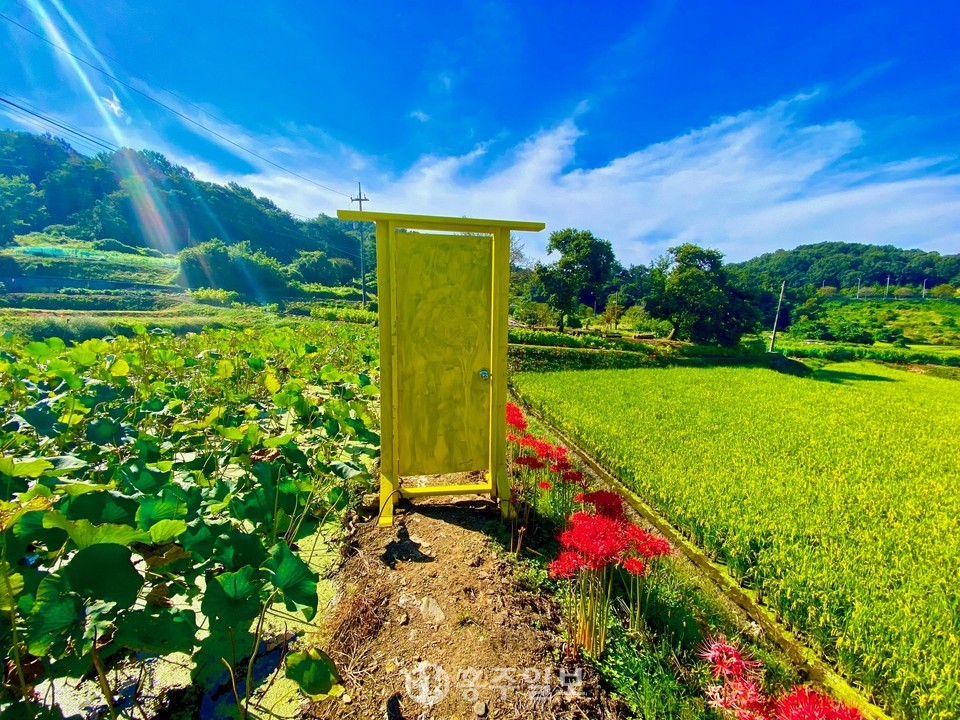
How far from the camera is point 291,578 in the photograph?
3.31 ft

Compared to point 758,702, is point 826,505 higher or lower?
lower

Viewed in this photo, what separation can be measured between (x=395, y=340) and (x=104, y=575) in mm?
1850

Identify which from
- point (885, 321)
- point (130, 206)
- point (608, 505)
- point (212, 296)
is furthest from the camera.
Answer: point (885, 321)

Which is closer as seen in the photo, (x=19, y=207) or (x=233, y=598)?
(x=233, y=598)

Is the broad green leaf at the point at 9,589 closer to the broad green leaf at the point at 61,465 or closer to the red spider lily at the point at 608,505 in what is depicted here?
the broad green leaf at the point at 61,465

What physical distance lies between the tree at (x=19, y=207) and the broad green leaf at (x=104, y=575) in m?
23.3

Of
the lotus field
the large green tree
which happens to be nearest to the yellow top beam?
the lotus field

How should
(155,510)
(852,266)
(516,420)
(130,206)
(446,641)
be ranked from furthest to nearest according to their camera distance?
(852,266) → (130,206) → (516,420) → (446,641) → (155,510)

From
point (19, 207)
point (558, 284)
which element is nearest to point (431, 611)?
point (558, 284)

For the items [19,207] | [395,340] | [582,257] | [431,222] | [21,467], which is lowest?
[21,467]

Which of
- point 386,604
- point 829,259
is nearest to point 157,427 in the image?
point 386,604

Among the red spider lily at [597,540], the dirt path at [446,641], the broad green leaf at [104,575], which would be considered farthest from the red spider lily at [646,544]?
the broad green leaf at [104,575]

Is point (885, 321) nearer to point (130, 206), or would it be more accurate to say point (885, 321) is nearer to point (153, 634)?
point (153, 634)

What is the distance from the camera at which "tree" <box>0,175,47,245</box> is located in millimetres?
15250
